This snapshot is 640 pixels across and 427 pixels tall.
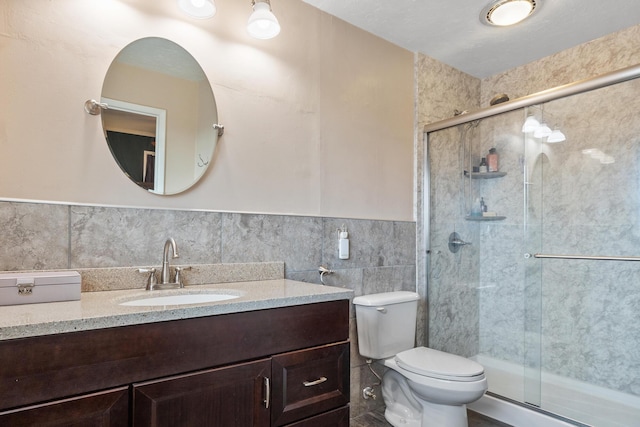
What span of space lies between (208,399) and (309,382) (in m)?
0.37

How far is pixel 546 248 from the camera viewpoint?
236 centimetres

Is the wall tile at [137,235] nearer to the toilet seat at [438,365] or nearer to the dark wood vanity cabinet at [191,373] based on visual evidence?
the dark wood vanity cabinet at [191,373]

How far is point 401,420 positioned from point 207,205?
5.04 feet

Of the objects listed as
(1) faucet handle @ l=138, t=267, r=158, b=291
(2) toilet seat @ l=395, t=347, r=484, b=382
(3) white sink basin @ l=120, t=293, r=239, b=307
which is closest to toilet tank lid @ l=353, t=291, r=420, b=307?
(2) toilet seat @ l=395, t=347, r=484, b=382

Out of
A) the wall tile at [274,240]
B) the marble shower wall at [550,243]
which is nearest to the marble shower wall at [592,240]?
the marble shower wall at [550,243]

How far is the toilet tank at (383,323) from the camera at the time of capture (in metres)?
2.08

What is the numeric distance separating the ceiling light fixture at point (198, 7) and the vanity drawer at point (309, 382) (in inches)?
54.9

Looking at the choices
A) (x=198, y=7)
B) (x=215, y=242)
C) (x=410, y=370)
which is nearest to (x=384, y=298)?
(x=410, y=370)

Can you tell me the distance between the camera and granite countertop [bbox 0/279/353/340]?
885 mm

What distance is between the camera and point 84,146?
4.68 ft

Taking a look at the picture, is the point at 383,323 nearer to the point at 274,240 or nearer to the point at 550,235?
the point at 274,240

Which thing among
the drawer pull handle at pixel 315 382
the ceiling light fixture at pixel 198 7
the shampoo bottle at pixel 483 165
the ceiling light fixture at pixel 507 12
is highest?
the ceiling light fixture at pixel 507 12

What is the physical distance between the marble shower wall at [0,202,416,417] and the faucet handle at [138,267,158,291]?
0.13ft

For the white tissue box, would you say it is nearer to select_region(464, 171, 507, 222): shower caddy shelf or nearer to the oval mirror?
the oval mirror
